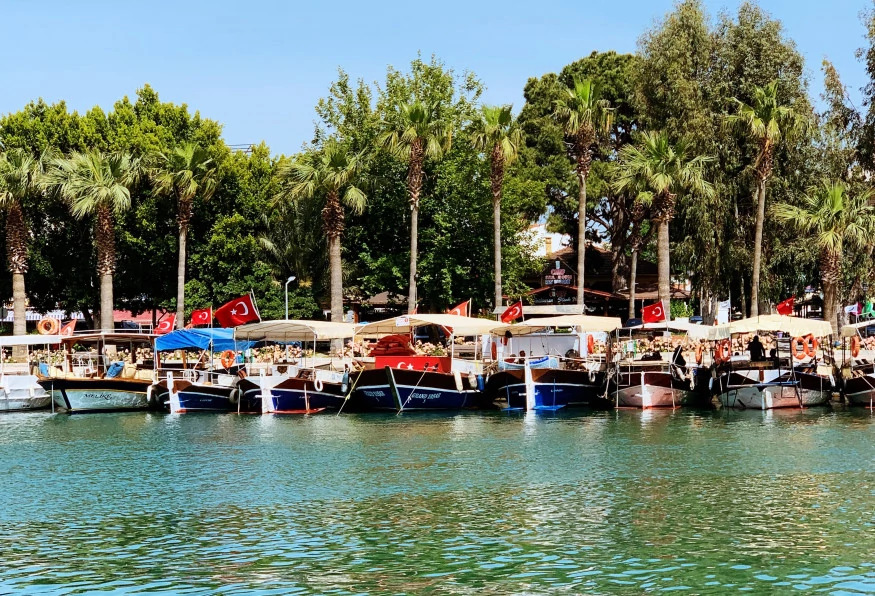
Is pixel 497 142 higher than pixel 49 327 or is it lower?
higher

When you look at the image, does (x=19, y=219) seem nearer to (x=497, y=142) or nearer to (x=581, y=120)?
(x=497, y=142)

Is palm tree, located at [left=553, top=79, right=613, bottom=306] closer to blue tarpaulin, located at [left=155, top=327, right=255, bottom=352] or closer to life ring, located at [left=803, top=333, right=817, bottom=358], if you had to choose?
life ring, located at [left=803, top=333, right=817, bottom=358]

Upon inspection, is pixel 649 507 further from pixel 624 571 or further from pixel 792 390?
pixel 792 390

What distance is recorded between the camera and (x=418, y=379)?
4222cm

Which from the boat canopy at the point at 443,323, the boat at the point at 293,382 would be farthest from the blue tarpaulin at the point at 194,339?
the boat canopy at the point at 443,323

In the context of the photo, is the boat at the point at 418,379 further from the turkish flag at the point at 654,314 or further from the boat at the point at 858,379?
the boat at the point at 858,379

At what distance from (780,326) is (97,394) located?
27096mm

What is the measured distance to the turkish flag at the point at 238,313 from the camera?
40.7 meters

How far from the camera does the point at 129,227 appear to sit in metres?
63.0

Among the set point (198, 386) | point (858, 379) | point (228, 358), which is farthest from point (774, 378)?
point (228, 358)

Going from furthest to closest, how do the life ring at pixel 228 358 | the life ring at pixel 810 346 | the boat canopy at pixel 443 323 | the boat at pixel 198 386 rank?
the life ring at pixel 228 358
the boat canopy at pixel 443 323
the boat at pixel 198 386
the life ring at pixel 810 346

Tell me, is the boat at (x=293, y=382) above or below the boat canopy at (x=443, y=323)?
below

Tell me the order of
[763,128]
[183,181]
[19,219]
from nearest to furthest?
[763,128] → [19,219] → [183,181]

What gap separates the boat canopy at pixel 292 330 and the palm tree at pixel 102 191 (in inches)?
536
